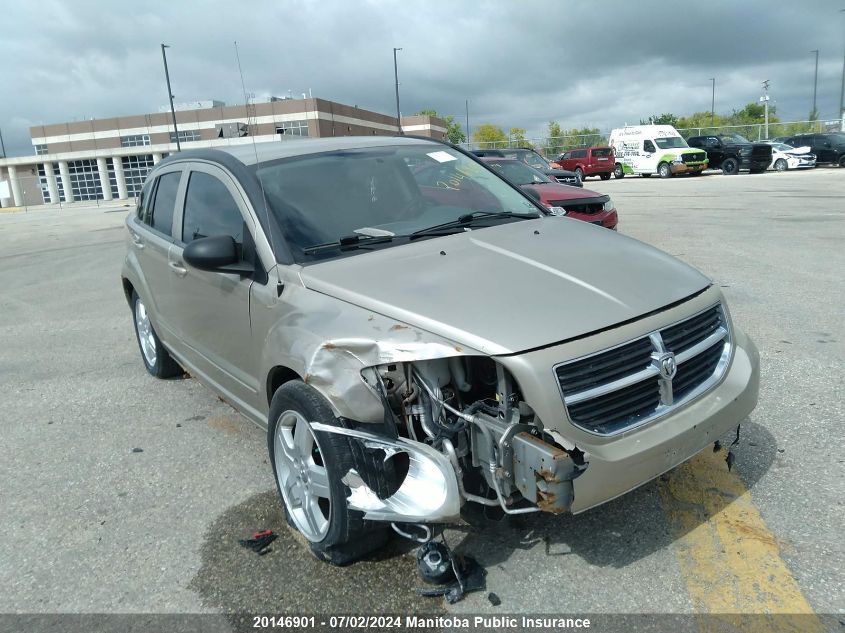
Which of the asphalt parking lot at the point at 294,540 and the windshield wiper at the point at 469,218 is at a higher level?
the windshield wiper at the point at 469,218

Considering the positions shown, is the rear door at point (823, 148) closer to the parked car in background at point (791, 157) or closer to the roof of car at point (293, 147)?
the parked car in background at point (791, 157)

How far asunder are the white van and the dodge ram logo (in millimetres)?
31364

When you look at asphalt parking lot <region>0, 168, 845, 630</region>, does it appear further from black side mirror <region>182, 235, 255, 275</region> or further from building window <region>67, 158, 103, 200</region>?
building window <region>67, 158, 103, 200</region>

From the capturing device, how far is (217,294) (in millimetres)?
3619

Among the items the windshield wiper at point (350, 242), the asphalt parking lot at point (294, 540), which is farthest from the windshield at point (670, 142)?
the windshield wiper at point (350, 242)

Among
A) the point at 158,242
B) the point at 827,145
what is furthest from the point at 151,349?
the point at 827,145

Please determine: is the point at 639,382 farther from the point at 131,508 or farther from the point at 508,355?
the point at 131,508

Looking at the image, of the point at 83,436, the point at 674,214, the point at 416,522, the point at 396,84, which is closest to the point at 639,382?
the point at 416,522

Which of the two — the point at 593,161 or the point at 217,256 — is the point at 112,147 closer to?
the point at 593,161

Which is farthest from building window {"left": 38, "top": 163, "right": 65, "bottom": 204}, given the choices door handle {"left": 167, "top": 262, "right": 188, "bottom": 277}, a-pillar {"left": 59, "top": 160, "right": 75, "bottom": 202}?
door handle {"left": 167, "top": 262, "right": 188, "bottom": 277}

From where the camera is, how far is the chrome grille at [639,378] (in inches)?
93.6

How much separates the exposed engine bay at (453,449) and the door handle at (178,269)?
6.21 feet

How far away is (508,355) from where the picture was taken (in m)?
2.32

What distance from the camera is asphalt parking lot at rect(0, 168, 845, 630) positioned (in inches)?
103
